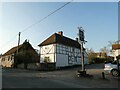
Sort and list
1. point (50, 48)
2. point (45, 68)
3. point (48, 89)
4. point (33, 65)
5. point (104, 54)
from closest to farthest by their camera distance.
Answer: point (48, 89) → point (45, 68) → point (33, 65) → point (50, 48) → point (104, 54)

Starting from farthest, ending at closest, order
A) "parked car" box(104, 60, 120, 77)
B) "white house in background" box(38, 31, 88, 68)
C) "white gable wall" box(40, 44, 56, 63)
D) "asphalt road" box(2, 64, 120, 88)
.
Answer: "white gable wall" box(40, 44, 56, 63) → "white house in background" box(38, 31, 88, 68) → "parked car" box(104, 60, 120, 77) → "asphalt road" box(2, 64, 120, 88)

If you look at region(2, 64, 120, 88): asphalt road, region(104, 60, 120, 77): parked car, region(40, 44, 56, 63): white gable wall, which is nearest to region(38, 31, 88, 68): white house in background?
region(40, 44, 56, 63): white gable wall

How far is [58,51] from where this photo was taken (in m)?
38.7

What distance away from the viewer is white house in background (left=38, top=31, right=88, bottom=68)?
38.2 meters

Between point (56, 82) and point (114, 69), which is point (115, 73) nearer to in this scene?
point (114, 69)

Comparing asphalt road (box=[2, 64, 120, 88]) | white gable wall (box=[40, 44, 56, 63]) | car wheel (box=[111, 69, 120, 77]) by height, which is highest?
white gable wall (box=[40, 44, 56, 63])

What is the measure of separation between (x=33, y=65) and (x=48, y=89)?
25.9m

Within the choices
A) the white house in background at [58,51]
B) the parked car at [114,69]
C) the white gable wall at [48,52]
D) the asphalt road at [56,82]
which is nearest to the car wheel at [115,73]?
the parked car at [114,69]

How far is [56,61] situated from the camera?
37.2 metres

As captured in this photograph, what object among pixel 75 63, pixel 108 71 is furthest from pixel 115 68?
pixel 75 63

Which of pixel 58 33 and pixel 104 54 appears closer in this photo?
pixel 58 33

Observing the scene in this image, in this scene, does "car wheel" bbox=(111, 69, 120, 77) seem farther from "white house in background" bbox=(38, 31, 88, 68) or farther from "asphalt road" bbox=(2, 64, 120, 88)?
"white house in background" bbox=(38, 31, 88, 68)

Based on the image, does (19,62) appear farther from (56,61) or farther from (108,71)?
(108,71)

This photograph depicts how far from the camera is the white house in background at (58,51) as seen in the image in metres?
38.2
